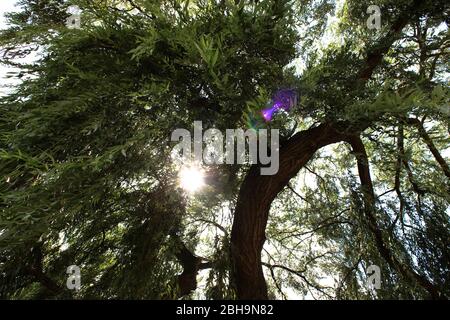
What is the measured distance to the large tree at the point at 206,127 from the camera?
6.35 feet

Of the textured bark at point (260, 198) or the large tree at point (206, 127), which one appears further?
the textured bark at point (260, 198)

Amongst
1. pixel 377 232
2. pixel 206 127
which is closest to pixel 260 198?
pixel 206 127

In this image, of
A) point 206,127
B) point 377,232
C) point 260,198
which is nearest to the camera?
point 206,127

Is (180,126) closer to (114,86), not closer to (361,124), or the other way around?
(114,86)

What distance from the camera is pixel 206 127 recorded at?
2453 millimetres

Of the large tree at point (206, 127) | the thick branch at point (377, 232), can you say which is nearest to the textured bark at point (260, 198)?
the large tree at point (206, 127)

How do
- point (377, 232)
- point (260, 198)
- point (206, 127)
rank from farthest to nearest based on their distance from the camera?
point (377, 232), point (260, 198), point (206, 127)

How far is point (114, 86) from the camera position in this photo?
6.89 ft

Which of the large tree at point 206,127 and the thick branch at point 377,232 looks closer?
the large tree at point 206,127

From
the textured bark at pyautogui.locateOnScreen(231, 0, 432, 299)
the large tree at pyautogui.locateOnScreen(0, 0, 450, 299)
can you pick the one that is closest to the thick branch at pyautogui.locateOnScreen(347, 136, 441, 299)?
the large tree at pyautogui.locateOnScreen(0, 0, 450, 299)

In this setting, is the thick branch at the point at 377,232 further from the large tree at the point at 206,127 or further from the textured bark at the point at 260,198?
the textured bark at the point at 260,198

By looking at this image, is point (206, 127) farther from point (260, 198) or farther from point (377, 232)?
point (377, 232)

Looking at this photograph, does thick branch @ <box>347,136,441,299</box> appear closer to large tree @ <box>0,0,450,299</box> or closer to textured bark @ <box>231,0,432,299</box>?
large tree @ <box>0,0,450,299</box>
